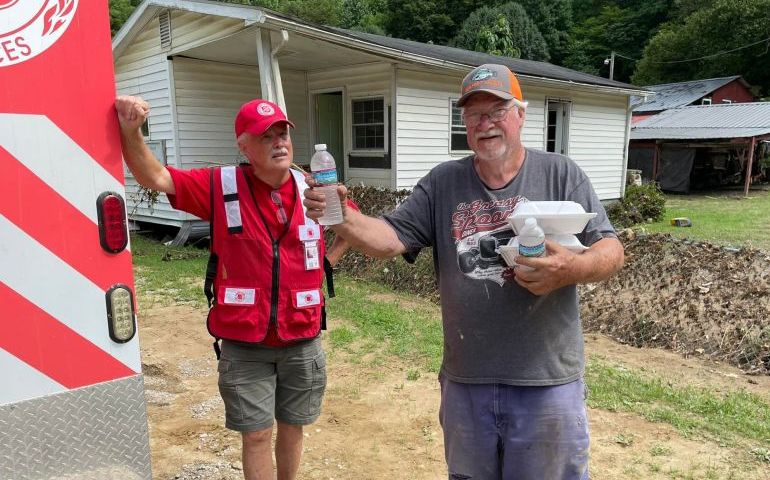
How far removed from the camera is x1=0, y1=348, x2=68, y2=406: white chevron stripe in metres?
1.56

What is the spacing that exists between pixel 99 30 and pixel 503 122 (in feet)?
4.45

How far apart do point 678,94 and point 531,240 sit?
37465 mm

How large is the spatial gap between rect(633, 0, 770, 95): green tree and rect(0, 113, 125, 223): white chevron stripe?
156ft

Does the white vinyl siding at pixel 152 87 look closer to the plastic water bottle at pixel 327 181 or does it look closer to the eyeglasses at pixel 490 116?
the plastic water bottle at pixel 327 181

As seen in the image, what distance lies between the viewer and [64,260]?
64.8 inches

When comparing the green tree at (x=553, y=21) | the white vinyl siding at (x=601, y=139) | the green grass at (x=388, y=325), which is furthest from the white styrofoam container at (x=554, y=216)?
the green tree at (x=553, y=21)

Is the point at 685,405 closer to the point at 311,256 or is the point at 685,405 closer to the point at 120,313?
the point at 311,256

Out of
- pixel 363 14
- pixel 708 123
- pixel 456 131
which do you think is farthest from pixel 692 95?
pixel 363 14

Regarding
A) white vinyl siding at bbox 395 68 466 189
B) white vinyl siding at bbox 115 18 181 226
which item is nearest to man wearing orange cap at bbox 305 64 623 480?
white vinyl siding at bbox 395 68 466 189

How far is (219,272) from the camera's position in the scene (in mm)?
2482

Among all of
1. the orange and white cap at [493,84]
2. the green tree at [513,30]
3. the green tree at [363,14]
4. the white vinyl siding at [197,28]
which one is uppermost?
the green tree at [363,14]

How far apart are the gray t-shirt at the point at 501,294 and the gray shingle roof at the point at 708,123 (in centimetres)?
2209

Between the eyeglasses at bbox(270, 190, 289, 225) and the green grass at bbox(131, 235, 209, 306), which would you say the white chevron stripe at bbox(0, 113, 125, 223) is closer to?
the eyeglasses at bbox(270, 190, 289, 225)

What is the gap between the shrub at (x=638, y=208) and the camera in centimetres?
1400
